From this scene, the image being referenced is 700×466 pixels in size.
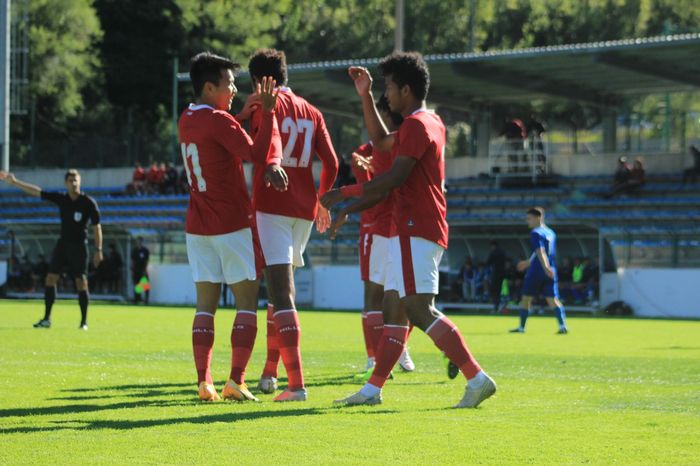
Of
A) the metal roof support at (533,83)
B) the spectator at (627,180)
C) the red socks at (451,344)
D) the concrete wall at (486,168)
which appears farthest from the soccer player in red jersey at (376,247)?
the concrete wall at (486,168)

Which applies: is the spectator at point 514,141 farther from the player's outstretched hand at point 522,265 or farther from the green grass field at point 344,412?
the green grass field at point 344,412

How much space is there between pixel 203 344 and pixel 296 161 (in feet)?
4.77

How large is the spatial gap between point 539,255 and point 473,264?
36.9ft

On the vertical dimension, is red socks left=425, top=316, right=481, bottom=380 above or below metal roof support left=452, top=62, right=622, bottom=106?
below

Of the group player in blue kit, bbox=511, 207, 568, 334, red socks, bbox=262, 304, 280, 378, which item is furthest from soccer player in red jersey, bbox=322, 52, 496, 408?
player in blue kit, bbox=511, 207, 568, 334

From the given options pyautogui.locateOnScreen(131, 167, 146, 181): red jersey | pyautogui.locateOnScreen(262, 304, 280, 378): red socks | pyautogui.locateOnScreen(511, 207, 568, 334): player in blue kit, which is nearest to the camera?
pyautogui.locateOnScreen(262, 304, 280, 378): red socks

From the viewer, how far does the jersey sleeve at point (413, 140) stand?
840 centimetres

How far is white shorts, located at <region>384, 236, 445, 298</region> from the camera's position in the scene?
836cm

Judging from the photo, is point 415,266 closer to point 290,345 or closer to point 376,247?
point 290,345

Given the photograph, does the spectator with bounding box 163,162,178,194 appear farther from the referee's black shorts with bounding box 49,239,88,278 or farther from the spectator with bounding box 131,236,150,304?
the referee's black shorts with bounding box 49,239,88,278

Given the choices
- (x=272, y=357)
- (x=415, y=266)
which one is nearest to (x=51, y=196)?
(x=272, y=357)

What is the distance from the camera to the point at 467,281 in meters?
32.2

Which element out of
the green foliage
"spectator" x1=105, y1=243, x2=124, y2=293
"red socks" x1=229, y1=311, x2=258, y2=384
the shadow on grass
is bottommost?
"spectator" x1=105, y1=243, x2=124, y2=293

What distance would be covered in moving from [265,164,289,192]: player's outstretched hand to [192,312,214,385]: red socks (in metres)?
1.20
